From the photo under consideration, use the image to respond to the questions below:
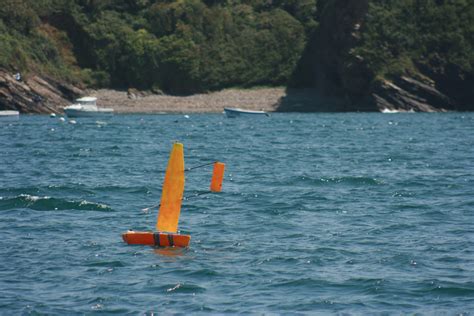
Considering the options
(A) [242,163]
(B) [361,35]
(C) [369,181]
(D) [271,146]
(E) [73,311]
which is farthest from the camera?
(B) [361,35]

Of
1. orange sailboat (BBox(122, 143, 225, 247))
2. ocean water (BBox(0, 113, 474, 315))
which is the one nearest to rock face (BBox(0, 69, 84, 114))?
ocean water (BBox(0, 113, 474, 315))

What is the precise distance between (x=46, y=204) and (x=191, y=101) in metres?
98.8

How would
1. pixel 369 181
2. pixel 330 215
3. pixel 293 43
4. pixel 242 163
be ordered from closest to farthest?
pixel 330 215
pixel 369 181
pixel 242 163
pixel 293 43

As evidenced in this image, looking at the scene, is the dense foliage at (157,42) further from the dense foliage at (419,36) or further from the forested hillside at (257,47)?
the dense foliage at (419,36)

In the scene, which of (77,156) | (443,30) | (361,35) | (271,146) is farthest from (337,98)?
(77,156)

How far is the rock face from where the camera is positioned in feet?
340

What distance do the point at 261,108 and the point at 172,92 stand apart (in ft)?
45.3

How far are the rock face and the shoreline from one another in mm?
5917

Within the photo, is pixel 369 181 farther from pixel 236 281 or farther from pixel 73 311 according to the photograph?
pixel 73 311

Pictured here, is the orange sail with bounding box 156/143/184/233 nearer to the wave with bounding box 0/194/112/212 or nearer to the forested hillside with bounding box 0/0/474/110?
the wave with bounding box 0/194/112/212

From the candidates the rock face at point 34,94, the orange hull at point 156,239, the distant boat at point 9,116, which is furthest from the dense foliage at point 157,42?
the orange hull at point 156,239

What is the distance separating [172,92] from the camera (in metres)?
130

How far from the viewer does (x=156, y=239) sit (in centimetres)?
2208

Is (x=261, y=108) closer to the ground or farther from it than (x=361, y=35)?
closer to the ground
